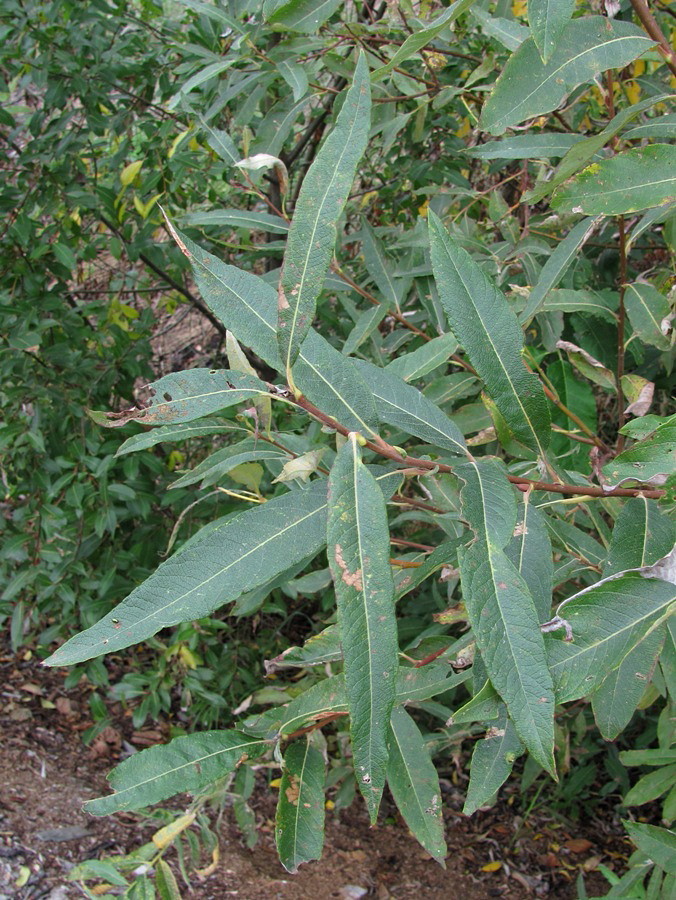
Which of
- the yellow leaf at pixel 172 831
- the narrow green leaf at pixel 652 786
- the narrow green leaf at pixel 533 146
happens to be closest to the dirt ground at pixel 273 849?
the narrow green leaf at pixel 652 786

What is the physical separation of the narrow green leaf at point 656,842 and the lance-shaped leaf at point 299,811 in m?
0.60

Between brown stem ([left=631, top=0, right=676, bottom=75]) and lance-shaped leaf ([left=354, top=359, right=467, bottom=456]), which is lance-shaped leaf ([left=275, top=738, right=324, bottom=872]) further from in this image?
brown stem ([left=631, top=0, right=676, bottom=75])

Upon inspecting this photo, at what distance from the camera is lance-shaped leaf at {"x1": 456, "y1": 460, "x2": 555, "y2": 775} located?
635mm

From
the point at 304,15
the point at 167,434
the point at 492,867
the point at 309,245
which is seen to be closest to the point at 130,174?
the point at 304,15

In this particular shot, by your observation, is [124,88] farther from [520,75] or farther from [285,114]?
[520,75]

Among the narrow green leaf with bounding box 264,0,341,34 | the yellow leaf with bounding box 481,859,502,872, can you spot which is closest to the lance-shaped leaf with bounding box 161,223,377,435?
the narrow green leaf with bounding box 264,0,341,34

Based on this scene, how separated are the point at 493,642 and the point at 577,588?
111cm

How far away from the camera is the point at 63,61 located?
221 cm

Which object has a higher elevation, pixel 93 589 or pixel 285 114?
pixel 285 114

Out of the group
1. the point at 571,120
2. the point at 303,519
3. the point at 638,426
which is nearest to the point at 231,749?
the point at 303,519

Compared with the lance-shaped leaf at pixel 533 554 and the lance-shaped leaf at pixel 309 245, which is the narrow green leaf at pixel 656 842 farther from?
the lance-shaped leaf at pixel 309 245

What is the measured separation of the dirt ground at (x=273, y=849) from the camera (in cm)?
215

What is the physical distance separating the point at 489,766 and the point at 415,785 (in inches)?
11.7

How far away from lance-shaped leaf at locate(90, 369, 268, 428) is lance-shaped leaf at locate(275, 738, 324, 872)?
49 centimetres
